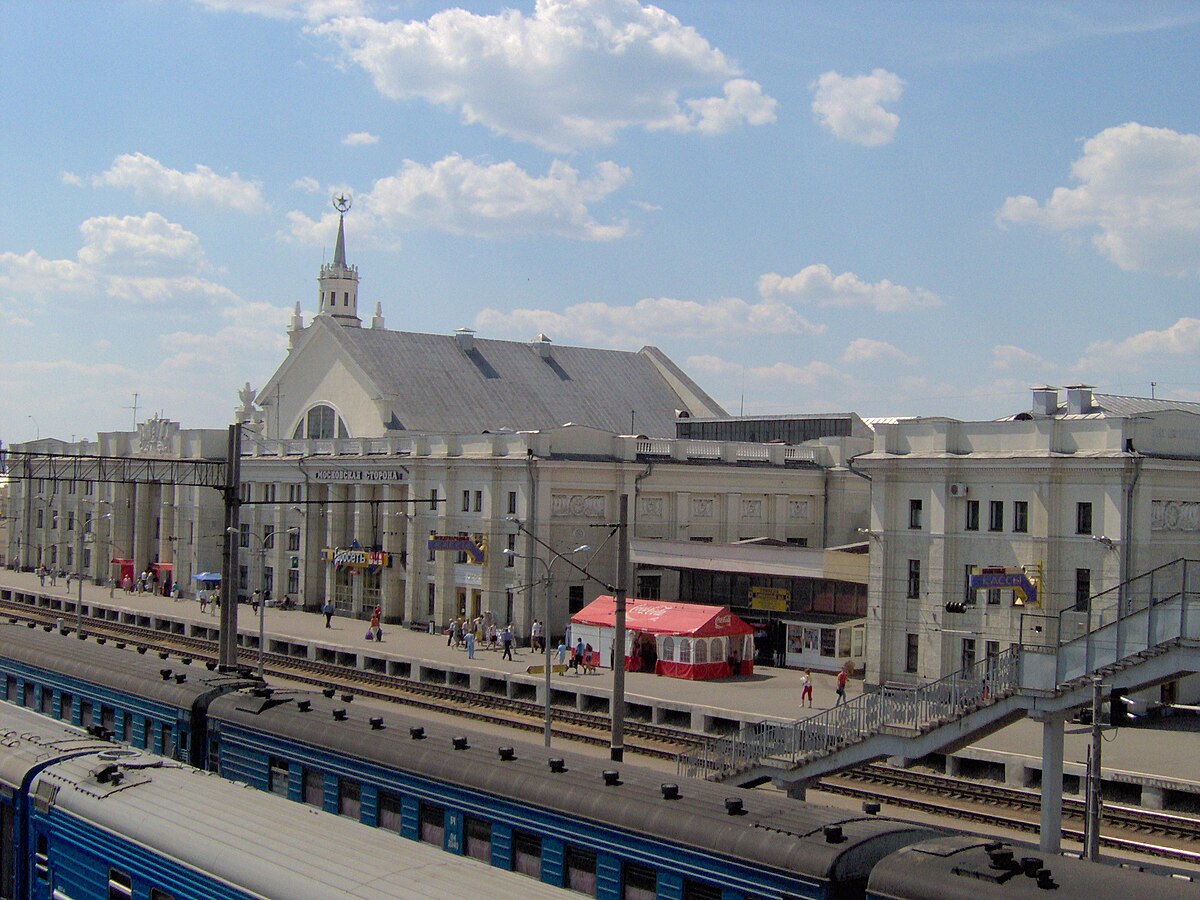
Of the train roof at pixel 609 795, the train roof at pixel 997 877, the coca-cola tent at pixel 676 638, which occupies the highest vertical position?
the train roof at pixel 997 877

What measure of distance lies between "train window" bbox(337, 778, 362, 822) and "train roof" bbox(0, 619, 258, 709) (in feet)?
12.9

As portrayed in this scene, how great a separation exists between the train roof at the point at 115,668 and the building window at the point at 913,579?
79.3ft

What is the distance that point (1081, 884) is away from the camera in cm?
1134

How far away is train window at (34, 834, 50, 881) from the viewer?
51.0 feet

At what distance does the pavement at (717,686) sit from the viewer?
30.6m

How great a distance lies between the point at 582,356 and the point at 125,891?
65.2m

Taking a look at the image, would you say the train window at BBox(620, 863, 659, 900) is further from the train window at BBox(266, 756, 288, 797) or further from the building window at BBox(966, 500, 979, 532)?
the building window at BBox(966, 500, 979, 532)

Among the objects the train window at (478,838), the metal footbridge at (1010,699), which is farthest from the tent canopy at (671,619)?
the train window at (478,838)

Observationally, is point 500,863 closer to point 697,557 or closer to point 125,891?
point 125,891

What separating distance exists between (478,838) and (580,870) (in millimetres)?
1778

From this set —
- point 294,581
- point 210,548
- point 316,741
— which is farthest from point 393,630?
point 316,741

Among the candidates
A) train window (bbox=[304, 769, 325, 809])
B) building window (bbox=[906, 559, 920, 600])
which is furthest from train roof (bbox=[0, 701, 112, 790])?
building window (bbox=[906, 559, 920, 600])

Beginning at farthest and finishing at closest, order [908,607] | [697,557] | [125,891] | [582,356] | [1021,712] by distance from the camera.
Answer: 1. [582,356]
2. [697,557]
3. [908,607]
4. [1021,712]
5. [125,891]

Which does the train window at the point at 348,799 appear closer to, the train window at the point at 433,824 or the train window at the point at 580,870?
the train window at the point at 433,824
